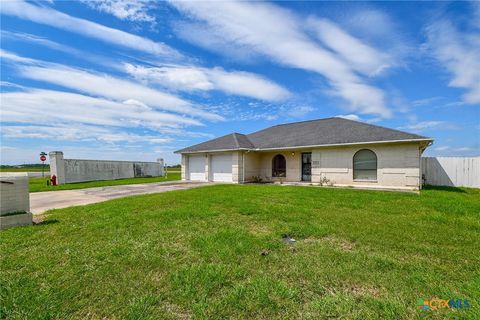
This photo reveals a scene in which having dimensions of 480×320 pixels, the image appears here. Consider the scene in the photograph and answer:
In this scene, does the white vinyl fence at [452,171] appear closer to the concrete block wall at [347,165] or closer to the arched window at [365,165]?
the concrete block wall at [347,165]

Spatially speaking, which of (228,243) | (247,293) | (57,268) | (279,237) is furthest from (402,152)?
(57,268)

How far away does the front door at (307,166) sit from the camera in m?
15.4

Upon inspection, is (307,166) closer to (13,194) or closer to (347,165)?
(347,165)

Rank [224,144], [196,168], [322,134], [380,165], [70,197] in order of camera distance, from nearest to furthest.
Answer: [70,197], [380,165], [322,134], [224,144], [196,168]

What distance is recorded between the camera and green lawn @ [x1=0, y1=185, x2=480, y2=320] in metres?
2.32

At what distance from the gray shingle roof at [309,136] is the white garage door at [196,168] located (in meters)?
0.91

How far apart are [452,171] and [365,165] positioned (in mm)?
5517

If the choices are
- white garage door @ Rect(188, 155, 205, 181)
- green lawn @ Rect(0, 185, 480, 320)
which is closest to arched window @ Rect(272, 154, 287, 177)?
white garage door @ Rect(188, 155, 205, 181)

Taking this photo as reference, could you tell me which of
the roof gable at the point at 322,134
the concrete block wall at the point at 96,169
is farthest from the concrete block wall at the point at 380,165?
the concrete block wall at the point at 96,169

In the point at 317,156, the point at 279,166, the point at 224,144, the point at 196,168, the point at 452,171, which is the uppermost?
the point at 224,144

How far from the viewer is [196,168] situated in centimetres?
1878

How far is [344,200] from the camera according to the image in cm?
827

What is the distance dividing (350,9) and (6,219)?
12.3 m

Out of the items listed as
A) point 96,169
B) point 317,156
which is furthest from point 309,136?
point 96,169
